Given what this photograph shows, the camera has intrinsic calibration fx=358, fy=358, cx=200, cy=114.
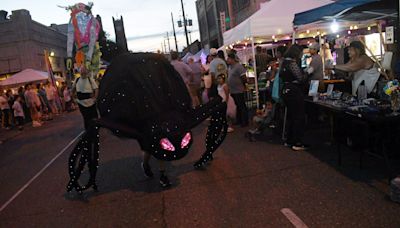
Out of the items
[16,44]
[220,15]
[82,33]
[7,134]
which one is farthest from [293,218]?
[16,44]

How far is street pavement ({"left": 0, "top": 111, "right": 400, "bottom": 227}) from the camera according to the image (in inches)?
156

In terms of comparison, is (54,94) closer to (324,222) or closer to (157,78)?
(157,78)

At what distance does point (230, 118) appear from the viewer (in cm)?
909

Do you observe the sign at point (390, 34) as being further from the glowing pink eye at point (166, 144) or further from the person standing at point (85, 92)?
the person standing at point (85, 92)

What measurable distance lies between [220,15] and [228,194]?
28608 mm

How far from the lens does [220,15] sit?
104ft

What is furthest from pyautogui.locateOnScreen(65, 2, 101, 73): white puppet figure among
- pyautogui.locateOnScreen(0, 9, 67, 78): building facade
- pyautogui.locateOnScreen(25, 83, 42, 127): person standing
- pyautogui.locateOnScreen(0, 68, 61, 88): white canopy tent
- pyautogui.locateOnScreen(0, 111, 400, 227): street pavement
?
pyautogui.locateOnScreen(0, 9, 67, 78): building facade

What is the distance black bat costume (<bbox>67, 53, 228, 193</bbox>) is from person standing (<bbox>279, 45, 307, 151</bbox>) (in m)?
2.02

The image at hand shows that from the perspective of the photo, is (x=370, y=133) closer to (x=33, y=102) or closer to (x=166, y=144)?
(x=166, y=144)

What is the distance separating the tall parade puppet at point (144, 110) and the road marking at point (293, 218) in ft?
4.90

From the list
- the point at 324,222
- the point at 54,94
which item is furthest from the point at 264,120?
the point at 54,94

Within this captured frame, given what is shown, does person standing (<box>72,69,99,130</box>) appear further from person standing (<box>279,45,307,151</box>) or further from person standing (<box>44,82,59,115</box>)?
person standing (<box>44,82,59,115</box>)

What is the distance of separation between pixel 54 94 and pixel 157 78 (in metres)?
16.8

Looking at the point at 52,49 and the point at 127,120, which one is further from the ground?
the point at 52,49
